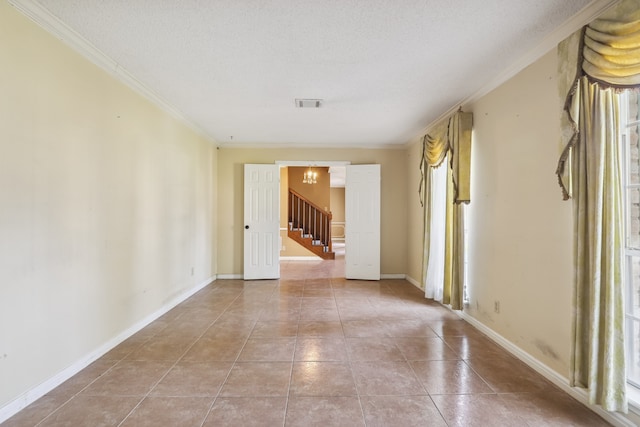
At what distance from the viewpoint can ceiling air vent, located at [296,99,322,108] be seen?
138 inches

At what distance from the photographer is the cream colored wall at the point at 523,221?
7.32 ft

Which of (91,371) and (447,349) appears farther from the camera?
(447,349)

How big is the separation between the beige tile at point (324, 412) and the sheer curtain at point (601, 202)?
54.2 inches

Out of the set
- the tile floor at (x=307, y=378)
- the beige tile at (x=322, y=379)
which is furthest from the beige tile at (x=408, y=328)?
the beige tile at (x=322, y=379)

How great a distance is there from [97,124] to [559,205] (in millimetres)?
3674

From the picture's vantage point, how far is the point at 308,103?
3.57 meters

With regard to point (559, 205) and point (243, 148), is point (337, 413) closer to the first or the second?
point (559, 205)

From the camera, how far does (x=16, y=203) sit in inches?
74.9

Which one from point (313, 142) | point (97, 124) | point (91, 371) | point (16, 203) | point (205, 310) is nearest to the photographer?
point (16, 203)

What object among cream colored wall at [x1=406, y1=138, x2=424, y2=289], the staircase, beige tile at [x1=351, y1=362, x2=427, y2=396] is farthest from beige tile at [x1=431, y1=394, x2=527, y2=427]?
the staircase

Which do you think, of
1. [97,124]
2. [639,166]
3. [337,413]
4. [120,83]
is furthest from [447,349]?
[120,83]

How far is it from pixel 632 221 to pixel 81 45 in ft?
12.9

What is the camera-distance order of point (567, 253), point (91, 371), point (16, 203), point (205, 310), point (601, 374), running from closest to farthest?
point (601, 374) < point (16, 203) < point (567, 253) < point (91, 371) < point (205, 310)

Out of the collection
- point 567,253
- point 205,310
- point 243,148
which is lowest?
point 205,310
